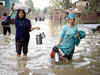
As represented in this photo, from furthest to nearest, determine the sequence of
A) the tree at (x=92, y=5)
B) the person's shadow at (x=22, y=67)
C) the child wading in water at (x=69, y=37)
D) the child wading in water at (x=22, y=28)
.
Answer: the tree at (x=92, y=5), the child wading in water at (x=22, y=28), the child wading in water at (x=69, y=37), the person's shadow at (x=22, y=67)

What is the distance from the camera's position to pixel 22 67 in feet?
24.1

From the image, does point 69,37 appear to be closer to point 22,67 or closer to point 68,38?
point 68,38

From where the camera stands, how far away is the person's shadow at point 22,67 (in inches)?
259

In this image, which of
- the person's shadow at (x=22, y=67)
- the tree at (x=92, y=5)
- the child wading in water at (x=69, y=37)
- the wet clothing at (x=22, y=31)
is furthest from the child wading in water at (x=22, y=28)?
the tree at (x=92, y=5)

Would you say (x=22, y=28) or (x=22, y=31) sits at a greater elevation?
(x=22, y=28)

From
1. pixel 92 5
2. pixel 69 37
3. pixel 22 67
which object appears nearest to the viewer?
pixel 22 67


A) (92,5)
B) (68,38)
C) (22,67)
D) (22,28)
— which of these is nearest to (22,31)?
(22,28)

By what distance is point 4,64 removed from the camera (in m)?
7.79

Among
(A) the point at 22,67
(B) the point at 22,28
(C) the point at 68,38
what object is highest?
(B) the point at 22,28

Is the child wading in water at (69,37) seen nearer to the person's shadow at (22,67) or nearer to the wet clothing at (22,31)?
the person's shadow at (22,67)

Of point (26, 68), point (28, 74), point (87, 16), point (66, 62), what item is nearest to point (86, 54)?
point (66, 62)

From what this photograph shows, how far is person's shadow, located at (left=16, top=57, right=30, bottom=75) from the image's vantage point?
6.59 metres

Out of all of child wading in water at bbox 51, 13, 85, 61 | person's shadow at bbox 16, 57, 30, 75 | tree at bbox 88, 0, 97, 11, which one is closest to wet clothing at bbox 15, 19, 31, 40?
person's shadow at bbox 16, 57, 30, 75

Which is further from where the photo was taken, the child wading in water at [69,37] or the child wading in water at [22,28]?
the child wading in water at [22,28]
